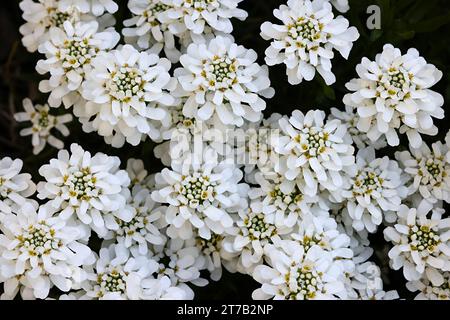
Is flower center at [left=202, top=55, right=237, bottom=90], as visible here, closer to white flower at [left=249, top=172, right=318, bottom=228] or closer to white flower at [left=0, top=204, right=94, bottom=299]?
white flower at [left=249, top=172, right=318, bottom=228]

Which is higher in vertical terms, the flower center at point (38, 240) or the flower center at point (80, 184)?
the flower center at point (80, 184)

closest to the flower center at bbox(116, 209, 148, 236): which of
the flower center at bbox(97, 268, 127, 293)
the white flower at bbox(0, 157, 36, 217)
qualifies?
the flower center at bbox(97, 268, 127, 293)

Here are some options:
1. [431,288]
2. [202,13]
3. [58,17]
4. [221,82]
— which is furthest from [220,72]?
[431,288]

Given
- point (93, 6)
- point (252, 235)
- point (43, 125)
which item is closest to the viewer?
point (252, 235)

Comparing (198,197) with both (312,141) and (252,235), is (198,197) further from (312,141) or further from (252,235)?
(312,141)

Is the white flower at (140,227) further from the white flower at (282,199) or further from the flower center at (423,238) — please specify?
the flower center at (423,238)

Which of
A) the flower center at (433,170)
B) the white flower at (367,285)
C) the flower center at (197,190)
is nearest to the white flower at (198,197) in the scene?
the flower center at (197,190)
